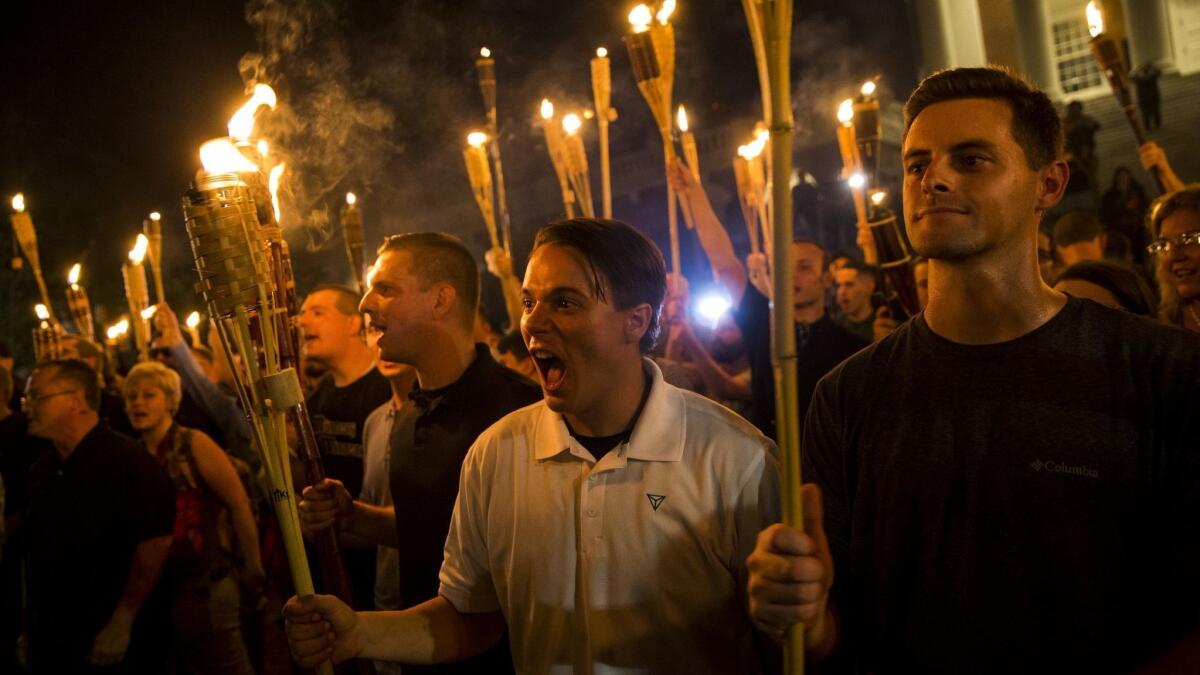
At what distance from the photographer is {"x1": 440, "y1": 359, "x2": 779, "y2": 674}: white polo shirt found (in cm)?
242

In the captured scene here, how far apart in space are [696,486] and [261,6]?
654 centimetres

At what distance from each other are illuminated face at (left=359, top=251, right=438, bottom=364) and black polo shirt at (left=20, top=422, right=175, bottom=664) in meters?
2.23

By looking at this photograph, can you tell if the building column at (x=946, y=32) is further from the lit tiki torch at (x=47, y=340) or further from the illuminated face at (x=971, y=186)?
the illuminated face at (x=971, y=186)

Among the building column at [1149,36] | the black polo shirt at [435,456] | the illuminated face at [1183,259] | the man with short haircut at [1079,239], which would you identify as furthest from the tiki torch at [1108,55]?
the building column at [1149,36]

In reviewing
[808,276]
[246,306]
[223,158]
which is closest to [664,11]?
[808,276]

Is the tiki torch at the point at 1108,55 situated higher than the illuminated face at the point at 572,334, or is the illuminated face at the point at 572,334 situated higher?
the tiki torch at the point at 1108,55

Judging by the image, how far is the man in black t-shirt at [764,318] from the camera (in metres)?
4.99

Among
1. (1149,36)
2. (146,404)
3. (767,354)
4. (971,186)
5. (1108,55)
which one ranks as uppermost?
(1149,36)

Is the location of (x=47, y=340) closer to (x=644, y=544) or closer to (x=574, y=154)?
(x=574, y=154)

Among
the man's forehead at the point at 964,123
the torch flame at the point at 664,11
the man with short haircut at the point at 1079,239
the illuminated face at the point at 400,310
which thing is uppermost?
the torch flame at the point at 664,11

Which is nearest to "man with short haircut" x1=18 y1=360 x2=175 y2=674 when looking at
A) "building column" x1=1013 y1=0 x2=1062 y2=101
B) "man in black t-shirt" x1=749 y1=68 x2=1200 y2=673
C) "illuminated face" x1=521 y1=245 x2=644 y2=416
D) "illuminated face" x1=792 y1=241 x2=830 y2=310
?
"illuminated face" x1=521 y1=245 x2=644 y2=416

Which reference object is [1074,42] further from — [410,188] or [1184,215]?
[1184,215]

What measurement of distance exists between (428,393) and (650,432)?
1716 millimetres

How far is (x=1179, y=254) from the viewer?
3.72m
